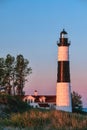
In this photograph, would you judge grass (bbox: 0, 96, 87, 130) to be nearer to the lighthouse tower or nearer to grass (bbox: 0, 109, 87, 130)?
grass (bbox: 0, 109, 87, 130)

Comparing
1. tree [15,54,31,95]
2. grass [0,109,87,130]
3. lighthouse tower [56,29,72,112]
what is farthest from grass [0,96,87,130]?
tree [15,54,31,95]

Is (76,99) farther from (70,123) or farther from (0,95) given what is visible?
(70,123)

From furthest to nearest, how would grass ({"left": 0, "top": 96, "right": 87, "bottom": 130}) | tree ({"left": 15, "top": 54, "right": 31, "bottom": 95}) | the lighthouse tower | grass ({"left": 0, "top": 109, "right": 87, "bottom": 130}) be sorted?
tree ({"left": 15, "top": 54, "right": 31, "bottom": 95})
the lighthouse tower
grass ({"left": 0, "top": 109, "right": 87, "bottom": 130})
grass ({"left": 0, "top": 96, "right": 87, "bottom": 130})

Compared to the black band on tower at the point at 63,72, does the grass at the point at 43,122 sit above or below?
below

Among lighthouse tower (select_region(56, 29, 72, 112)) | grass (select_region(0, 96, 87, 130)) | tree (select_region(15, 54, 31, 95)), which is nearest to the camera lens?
grass (select_region(0, 96, 87, 130))

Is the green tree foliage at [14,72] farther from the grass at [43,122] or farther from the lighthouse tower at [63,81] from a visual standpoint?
the grass at [43,122]

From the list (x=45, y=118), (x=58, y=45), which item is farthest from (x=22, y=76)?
(x=45, y=118)

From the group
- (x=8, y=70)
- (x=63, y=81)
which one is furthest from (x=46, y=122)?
(x=8, y=70)

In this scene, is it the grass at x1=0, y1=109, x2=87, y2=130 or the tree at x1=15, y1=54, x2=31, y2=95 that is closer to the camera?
the grass at x1=0, y1=109, x2=87, y2=130

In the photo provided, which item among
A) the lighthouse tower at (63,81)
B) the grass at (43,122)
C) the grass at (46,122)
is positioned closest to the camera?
the grass at (43,122)

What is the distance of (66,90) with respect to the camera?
53969mm

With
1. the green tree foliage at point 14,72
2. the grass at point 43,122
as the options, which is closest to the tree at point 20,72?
the green tree foliage at point 14,72

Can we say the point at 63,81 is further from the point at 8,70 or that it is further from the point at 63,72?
the point at 8,70

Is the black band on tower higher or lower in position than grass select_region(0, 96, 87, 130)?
higher
